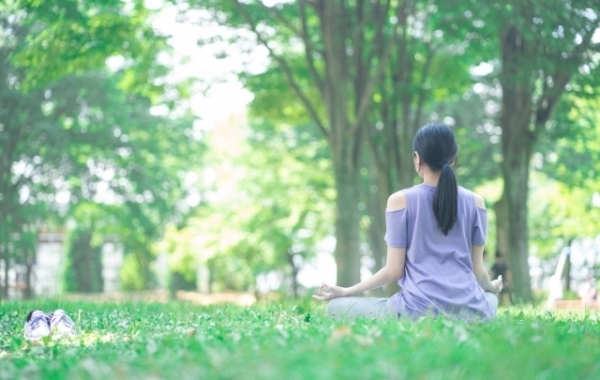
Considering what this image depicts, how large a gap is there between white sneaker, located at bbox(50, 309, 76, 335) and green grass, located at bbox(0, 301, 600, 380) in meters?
0.21

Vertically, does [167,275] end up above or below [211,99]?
below

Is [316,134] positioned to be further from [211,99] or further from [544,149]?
[211,99]

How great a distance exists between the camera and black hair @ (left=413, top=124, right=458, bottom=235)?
5.63 m

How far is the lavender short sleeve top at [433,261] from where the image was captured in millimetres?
5680

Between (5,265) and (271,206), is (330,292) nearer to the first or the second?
(5,265)

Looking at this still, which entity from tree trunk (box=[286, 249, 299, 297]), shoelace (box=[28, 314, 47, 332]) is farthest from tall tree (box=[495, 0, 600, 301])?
tree trunk (box=[286, 249, 299, 297])

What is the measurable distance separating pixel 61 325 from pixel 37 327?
0.17 m

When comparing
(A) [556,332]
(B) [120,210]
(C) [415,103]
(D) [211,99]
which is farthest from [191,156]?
(A) [556,332]

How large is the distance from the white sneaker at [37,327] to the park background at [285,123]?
26.6 feet

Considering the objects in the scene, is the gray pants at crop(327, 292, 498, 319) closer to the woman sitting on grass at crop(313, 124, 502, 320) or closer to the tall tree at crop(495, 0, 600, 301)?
the woman sitting on grass at crop(313, 124, 502, 320)

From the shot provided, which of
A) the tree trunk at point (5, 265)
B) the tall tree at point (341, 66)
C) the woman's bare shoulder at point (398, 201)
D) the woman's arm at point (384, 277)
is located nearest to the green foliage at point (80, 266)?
the tree trunk at point (5, 265)

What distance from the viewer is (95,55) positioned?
1794cm

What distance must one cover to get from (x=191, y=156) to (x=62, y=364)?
28753mm

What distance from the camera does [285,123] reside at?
22.4m
